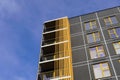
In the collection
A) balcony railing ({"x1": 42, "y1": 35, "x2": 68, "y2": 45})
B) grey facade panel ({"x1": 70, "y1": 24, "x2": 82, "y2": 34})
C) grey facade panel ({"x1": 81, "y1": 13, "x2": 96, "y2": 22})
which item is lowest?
balcony railing ({"x1": 42, "y1": 35, "x2": 68, "y2": 45})

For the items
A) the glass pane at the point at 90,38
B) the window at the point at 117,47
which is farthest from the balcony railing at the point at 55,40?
the window at the point at 117,47

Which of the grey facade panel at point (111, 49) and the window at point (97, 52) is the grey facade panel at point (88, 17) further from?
the grey facade panel at point (111, 49)

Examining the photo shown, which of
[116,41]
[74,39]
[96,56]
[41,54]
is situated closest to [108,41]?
[116,41]

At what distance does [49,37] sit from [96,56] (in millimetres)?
8982

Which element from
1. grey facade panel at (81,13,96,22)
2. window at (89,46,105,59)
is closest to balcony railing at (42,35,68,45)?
window at (89,46,105,59)

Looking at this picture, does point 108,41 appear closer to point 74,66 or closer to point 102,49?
point 102,49

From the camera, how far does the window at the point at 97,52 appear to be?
83.5ft

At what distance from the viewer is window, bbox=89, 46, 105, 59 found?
25442 millimetres

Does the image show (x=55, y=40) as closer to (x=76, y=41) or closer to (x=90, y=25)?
(x=76, y=41)

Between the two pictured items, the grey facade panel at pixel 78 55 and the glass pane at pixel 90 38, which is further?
the glass pane at pixel 90 38

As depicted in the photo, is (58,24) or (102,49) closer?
(102,49)

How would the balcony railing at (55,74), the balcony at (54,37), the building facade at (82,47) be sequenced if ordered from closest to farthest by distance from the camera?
the building facade at (82,47)
the balcony railing at (55,74)
the balcony at (54,37)

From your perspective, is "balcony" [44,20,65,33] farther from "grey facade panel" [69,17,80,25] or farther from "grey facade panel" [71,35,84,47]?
"grey facade panel" [71,35,84,47]

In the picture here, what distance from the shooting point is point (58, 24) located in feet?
107
